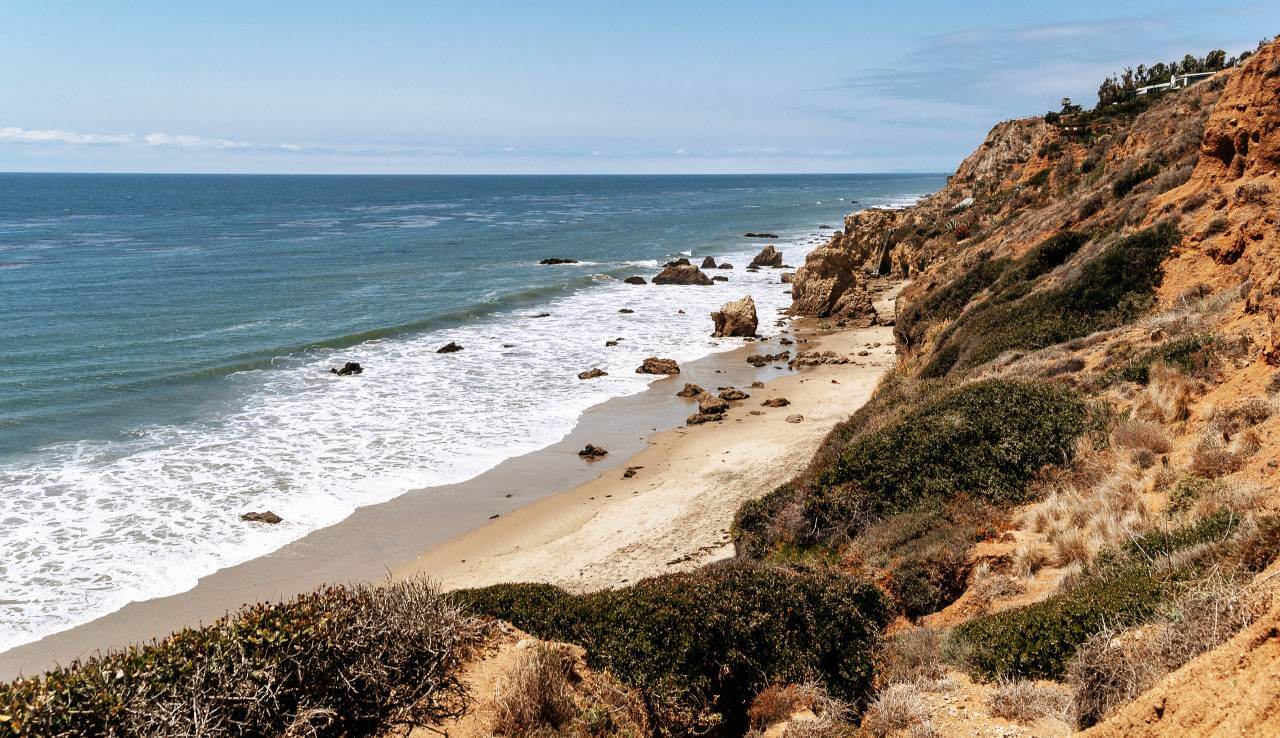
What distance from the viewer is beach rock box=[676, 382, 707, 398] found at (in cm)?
2717

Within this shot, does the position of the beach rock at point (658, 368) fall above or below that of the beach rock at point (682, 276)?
below

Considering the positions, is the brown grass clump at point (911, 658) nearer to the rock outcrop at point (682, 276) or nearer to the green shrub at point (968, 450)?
the green shrub at point (968, 450)

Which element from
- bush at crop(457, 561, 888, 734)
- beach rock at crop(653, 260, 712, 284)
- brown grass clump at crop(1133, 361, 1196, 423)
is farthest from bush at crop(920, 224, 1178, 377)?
beach rock at crop(653, 260, 712, 284)

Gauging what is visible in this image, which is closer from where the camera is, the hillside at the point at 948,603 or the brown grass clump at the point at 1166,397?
the hillside at the point at 948,603

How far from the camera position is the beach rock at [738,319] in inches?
1457

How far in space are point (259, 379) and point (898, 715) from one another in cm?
2943

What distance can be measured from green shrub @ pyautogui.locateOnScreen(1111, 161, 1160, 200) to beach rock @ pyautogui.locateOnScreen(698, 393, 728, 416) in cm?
1340

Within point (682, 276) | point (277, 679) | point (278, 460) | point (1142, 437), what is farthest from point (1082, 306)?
point (682, 276)

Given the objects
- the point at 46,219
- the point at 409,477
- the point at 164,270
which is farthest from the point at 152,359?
the point at 46,219

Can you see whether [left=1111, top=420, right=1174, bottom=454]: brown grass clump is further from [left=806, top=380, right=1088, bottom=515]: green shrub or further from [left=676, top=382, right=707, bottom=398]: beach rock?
[left=676, top=382, right=707, bottom=398]: beach rock

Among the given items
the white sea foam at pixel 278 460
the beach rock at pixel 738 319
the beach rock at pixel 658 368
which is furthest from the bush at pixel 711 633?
the beach rock at pixel 738 319

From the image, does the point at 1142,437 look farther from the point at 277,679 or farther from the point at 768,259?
the point at 768,259

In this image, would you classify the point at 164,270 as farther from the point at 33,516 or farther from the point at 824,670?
the point at 824,670

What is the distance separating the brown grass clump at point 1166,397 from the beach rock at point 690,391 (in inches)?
644
